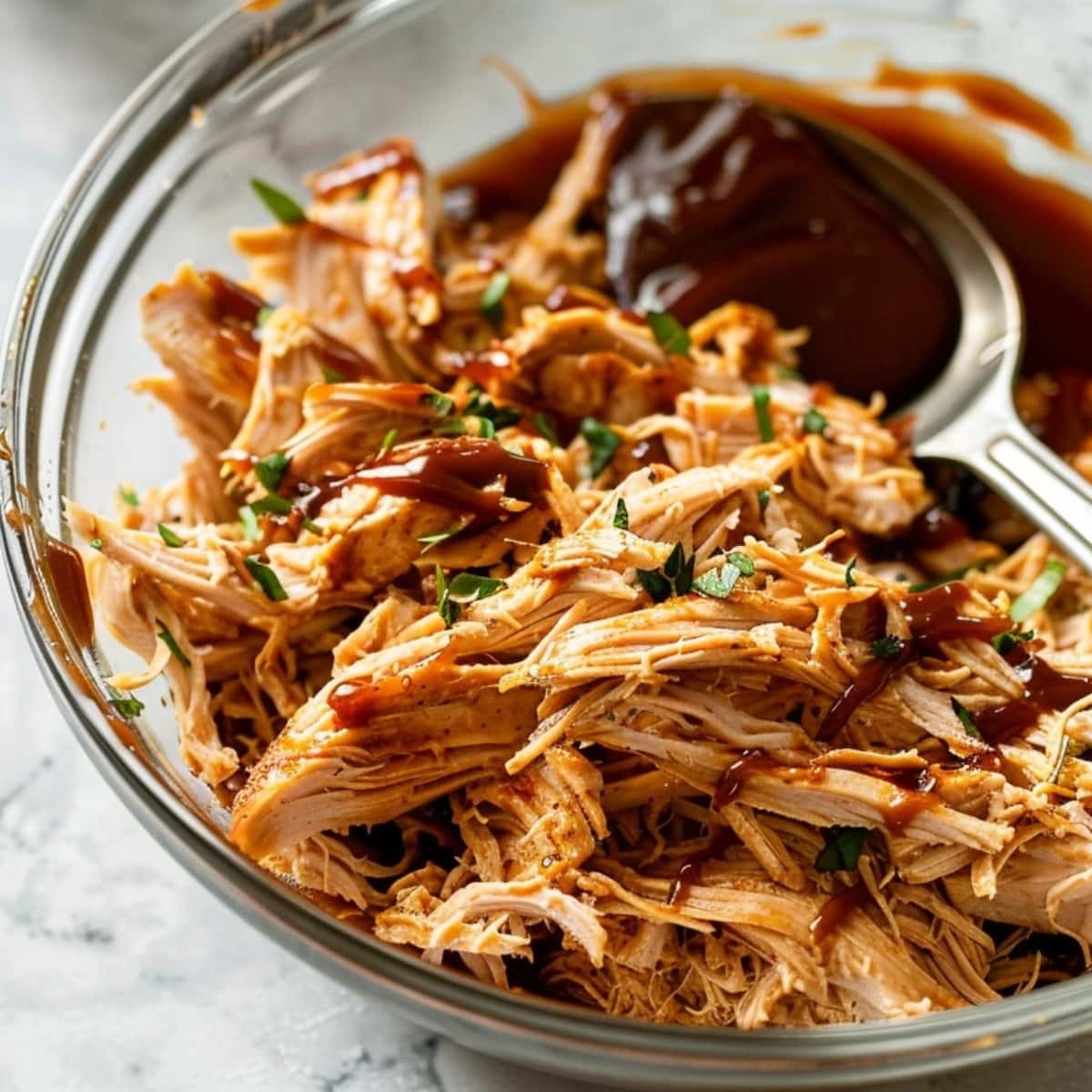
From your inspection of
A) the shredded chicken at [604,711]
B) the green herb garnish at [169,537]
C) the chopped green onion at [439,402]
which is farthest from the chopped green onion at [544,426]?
the green herb garnish at [169,537]

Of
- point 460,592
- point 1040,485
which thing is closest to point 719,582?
point 460,592

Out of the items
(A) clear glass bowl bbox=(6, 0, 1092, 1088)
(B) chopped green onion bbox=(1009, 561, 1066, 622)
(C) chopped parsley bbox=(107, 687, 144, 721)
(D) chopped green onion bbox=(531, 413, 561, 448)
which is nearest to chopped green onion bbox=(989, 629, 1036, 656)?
(B) chopped green onion bbox=(1009, 561, 1066, 622)

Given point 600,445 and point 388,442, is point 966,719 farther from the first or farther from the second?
point 388,442

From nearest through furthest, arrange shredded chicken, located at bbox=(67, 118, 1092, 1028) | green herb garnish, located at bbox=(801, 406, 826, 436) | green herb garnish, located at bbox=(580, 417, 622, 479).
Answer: shredded chicken, located at bbox=(67, 118, 1092, 1028) < green herb garnish, located at bbox=(580, 417, 622, 479) < green herb garnish, located at bbox=(801, 406, 826, 436)

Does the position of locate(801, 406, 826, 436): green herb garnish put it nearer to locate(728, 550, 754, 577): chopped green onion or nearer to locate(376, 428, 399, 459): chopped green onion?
locate(728, 550, 754, 577): chopped green onion

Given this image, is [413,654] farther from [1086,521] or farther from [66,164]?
[66,164]

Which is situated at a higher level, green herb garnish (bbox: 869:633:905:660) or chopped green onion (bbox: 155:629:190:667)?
chopped green onion (bbox: 155:629:190:667)
